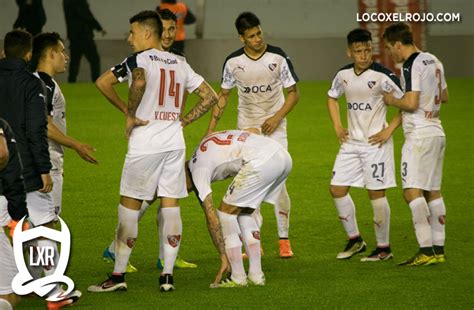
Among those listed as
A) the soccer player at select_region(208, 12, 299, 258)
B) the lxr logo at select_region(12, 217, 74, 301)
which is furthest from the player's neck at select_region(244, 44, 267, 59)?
the lxr logo at select_region(12, 217, 74, 301)

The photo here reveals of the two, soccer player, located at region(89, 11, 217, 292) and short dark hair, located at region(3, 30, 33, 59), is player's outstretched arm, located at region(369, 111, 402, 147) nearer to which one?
soccer player, located at region(89, 11, 217, 292)

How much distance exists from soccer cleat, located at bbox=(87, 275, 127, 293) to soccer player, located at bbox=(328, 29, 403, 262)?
2.11 m

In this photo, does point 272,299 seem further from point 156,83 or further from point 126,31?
point 126,31

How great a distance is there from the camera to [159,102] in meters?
8.18

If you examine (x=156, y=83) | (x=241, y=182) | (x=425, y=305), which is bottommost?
(x=425, y=305)

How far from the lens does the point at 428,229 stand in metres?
9.21

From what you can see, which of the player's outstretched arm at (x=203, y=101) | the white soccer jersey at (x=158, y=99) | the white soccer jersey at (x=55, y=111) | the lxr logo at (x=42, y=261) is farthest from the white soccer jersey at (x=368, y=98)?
the lxr logo at (x=42, y=261)

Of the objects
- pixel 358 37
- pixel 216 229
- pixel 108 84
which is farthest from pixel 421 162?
pixel 108 84

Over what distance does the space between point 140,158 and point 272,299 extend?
1377mm

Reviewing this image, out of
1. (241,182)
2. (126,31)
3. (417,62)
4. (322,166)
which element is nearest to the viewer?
(241,182)

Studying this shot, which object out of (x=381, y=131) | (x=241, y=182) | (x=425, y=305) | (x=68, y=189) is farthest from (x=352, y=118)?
(x=68, y=189)

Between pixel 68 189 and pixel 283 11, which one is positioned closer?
pixel 68 189

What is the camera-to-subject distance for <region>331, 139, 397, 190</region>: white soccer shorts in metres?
9.61

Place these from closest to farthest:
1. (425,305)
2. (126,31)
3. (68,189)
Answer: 1. (425,305)
2. (68,189)
3. (126,31)
